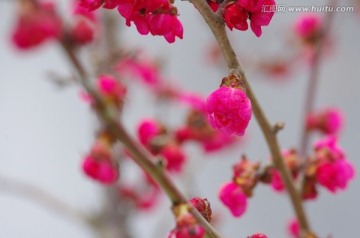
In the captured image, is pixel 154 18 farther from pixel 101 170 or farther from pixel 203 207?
pixel 101 170

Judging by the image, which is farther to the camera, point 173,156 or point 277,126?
point 173,156

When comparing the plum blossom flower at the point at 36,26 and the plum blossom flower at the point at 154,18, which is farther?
the plum blossom flower at the point at 36,26

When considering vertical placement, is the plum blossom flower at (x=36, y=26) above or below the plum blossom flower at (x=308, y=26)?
above

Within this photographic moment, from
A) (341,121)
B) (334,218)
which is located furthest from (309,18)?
(334,218)

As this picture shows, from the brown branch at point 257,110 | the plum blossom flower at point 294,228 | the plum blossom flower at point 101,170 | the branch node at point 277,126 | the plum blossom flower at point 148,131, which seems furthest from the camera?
the plum blossom flower at point 148,131

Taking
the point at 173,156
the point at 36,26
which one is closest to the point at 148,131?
the point at 173,156

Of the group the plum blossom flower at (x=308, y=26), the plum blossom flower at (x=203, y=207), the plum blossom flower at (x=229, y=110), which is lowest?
the plum blossom flower at (x=203, y=207)

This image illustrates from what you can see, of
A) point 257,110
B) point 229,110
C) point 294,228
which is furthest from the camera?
point 294,228

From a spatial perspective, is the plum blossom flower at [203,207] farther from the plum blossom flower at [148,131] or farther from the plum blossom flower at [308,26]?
the plum blossom flower at [308,26]

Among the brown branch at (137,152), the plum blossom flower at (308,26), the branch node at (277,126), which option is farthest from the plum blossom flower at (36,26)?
the branch node at (277,126)

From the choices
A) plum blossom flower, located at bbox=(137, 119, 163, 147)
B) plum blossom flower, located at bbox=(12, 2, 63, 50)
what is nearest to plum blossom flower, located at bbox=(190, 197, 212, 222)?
plum blossom flower, located at bbox=(137, 119, 163, 147)
